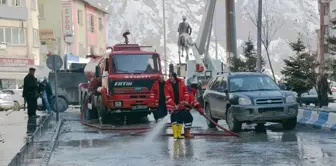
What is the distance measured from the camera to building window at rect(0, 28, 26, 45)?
55375 millimetres

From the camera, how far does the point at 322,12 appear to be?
68312 millimetres

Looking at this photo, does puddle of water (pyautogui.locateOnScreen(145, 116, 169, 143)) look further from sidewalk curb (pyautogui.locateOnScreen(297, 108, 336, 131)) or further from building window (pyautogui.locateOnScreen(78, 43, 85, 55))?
building window (pyautogui.locateOnScreen(78, 43, 85, 55))

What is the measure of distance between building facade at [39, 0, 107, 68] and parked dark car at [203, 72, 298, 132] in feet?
130

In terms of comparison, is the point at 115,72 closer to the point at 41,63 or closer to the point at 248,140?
the point at 248,140

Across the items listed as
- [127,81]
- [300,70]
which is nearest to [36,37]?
[300,70]

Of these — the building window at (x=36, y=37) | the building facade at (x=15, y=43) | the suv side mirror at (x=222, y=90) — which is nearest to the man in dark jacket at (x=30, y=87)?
the suv side mirror at (x=222, y=90)

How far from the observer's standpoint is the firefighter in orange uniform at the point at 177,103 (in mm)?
16469

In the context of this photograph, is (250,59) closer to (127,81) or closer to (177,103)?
(127,81)

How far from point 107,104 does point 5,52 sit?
111 feet

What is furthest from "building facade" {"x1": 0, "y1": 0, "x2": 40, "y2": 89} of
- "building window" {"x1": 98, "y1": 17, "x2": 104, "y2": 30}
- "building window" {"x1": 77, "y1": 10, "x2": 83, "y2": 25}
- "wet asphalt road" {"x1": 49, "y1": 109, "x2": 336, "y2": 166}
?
"wet asphalt road" {"x1": 49, "y1": 109, "x2": 336, "y2": 166}

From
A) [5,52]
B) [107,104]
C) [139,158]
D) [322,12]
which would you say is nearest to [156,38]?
[322,12]

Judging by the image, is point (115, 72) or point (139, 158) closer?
point (139, 158)

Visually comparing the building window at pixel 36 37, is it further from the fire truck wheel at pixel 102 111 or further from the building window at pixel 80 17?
the fire truck wheel at pixel 102 111

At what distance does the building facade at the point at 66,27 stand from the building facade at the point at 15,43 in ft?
7.99
